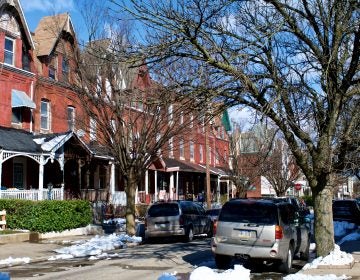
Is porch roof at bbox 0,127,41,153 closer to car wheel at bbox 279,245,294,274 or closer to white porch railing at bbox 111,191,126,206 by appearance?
white porch railing at bbox 111,191,126,206

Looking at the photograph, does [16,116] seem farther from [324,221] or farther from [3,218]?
[324,221]

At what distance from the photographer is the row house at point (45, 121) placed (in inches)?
990

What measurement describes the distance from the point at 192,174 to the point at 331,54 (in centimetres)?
3732

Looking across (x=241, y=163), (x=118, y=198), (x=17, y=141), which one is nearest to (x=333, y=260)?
(x=17, y=141)

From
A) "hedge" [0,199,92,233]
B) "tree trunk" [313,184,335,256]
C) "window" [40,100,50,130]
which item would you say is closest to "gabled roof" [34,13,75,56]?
"window" [40,100,50,130]

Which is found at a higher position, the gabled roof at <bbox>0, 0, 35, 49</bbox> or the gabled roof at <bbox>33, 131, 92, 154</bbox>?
the gabled roof at <bbox>0, 0, 35, 49</bbox>

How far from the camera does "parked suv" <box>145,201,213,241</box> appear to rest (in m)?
21.2

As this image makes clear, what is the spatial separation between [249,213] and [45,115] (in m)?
19.5

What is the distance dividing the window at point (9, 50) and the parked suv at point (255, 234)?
1840cm

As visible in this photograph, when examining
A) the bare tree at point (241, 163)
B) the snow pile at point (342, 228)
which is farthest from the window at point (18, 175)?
the bare tree at point (241, 163)

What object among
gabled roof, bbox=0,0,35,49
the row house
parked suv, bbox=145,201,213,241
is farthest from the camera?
gabled roof, bbox=0,0,35,49

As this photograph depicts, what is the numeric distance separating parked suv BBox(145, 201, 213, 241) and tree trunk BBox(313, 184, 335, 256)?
30.1 feet

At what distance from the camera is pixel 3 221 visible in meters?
20.9

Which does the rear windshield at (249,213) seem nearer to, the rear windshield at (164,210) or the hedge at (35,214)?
the rear windshield at (164,210)
